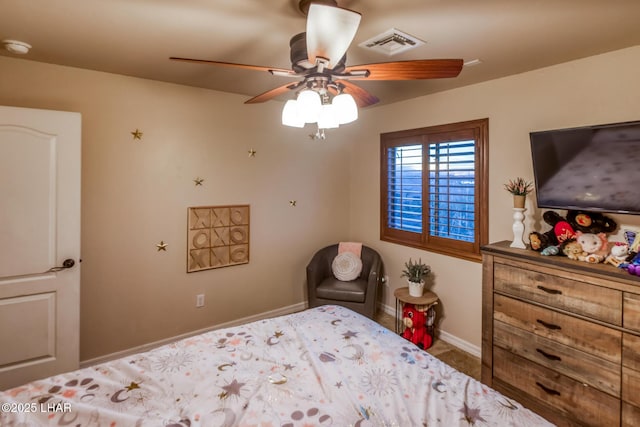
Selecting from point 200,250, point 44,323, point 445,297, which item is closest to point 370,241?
point 445,297

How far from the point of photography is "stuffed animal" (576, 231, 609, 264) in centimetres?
204

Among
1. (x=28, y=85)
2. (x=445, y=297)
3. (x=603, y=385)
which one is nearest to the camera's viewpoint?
(x=603, y=385)

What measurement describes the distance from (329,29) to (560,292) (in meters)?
2.01

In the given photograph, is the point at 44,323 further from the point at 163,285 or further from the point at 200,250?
the point at 200,250

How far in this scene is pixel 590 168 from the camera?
6.84ft

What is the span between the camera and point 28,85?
2441mm

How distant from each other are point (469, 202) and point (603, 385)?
1605 mm

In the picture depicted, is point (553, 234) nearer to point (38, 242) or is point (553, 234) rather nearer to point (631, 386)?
point (631, 386)

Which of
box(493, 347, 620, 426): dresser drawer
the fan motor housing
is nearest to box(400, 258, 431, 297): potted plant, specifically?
box(493, 347, 620, 426): dresser drawer

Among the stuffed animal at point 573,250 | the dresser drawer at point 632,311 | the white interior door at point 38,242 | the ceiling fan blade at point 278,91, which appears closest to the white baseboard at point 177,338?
the white interior door at point 38,242

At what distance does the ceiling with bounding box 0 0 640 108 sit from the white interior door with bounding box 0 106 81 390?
0.58m

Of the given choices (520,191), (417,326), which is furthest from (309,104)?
(417,326)

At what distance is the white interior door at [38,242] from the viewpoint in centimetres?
223

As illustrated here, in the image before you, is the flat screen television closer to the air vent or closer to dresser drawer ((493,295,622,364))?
dresser drawer ((493,295,622,364))
